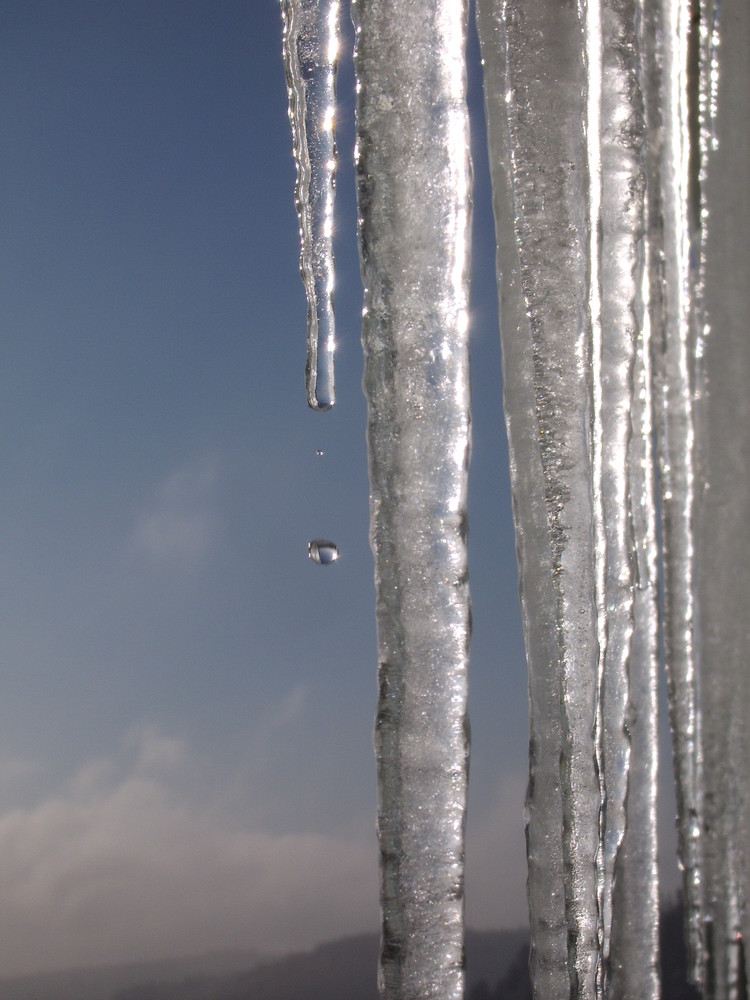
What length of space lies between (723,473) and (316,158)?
2.16 ft

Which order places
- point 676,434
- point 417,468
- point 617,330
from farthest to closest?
1. point 676,434
2. point 617,330
3. point 417,468

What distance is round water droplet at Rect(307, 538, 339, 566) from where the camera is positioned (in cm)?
120

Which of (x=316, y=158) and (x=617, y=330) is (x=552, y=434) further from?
(x=316, y=158)

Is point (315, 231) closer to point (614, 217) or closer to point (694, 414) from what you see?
point (614, 217)

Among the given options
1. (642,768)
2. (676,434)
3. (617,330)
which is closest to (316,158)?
(617,330)

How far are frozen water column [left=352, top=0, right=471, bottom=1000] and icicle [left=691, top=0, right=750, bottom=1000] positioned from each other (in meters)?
0.40

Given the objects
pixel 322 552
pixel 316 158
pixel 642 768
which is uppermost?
pixel 316 158

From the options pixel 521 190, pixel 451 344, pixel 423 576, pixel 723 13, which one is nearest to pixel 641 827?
pixel 423 576

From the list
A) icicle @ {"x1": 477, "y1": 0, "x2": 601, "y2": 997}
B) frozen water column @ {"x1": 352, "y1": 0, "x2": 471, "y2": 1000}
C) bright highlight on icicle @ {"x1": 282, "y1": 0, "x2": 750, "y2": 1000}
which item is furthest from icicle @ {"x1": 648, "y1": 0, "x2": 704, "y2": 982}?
frozen water column @ {"x1": 352, "y1": 0, "x2": 471, "y2": 1000}

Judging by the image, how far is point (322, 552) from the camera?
3.98 feet

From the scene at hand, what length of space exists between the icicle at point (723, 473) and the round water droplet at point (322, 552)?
49cm

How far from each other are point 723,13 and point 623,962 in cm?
126

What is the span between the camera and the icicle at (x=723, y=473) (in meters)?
1.10

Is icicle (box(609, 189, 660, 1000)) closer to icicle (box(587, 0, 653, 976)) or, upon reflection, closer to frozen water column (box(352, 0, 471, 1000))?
icicle (box(587, 0, 653, 976))
